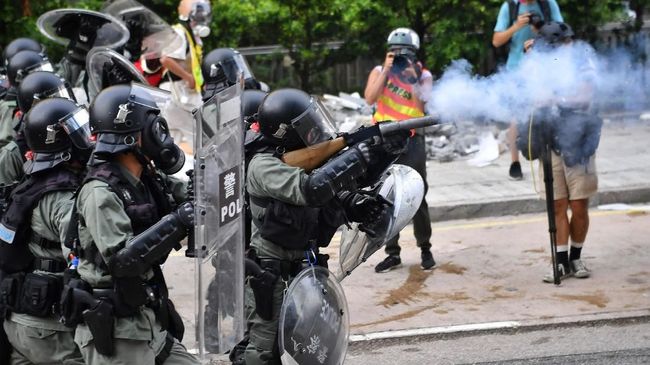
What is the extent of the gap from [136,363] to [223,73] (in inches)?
131

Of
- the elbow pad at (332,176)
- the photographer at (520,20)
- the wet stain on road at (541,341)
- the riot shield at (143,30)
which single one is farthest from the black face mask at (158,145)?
the riot shield at (143,30)

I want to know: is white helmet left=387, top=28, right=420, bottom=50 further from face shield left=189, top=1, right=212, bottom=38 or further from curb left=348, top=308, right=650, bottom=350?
face shield left=189, top=1, right=212, bottom=38

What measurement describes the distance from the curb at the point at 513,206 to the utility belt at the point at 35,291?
5.34 m

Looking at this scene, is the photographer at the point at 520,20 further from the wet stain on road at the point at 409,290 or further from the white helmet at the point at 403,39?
the wet stain on road at the point at 409,290

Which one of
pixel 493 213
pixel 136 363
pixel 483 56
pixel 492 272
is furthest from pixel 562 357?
pixel 483 56

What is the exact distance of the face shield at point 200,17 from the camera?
10203 mm

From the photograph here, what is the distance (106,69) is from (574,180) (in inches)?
136

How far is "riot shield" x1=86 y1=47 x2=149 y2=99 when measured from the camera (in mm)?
7418

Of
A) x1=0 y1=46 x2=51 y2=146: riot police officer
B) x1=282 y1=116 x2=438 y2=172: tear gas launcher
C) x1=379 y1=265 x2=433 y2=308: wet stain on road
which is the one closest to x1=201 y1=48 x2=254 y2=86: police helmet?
x1=0 y1=46 x2=51 y2=146: riot police officer

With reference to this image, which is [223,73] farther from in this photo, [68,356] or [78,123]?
[68,356]

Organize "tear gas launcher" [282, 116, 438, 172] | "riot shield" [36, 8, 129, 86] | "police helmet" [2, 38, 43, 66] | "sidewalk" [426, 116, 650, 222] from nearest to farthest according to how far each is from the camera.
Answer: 1. "tear gas launcher" [282, 116, 438, 172]
2. "police helmet" [2, 38, 43, 66]
3. "riot shield" [36, 8, 129, 86]
4. "sidewalk" [426, 116, 650, 222]

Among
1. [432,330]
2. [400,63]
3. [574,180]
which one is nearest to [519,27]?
[400,63]

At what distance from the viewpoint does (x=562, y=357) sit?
6305 millimetres

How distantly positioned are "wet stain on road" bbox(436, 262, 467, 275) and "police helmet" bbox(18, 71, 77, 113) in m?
3.19
